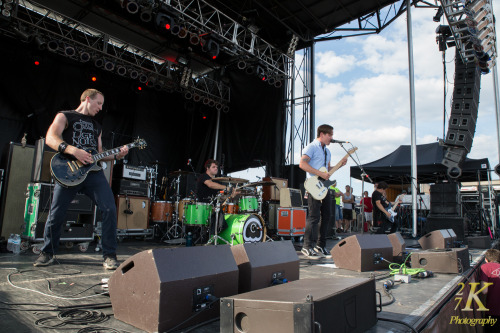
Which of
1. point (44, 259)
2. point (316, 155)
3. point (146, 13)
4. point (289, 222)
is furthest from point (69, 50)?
point (316, 155)

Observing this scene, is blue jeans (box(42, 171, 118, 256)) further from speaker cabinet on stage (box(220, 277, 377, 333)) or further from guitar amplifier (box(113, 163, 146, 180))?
guitar amplifier (box(113, 163, 146, 180))

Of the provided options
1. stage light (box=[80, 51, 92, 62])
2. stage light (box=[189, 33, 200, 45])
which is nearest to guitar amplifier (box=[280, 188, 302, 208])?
stage light (box=[189, 33, 200, 45])

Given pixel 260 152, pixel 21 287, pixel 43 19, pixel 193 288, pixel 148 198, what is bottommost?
pixel 21 287

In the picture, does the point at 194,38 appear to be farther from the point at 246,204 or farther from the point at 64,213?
the point at 64,213

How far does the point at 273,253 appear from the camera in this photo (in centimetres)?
215

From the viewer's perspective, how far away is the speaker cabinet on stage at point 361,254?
3.38 metres

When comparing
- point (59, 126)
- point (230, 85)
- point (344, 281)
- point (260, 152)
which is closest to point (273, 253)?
point (344, 281)

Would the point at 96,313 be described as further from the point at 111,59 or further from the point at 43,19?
the point at 111,59

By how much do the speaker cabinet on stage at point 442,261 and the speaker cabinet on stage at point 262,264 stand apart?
1993 mm

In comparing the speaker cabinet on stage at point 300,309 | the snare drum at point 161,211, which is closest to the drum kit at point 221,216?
the snare drum at point 161,211

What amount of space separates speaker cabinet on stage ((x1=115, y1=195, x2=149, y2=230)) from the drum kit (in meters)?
0.35

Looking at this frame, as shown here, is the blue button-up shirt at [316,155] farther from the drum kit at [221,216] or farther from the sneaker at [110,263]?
the sneaker at [110,263]

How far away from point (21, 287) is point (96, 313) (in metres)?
0.89

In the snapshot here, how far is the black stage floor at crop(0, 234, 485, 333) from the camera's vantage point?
5.26 ft
